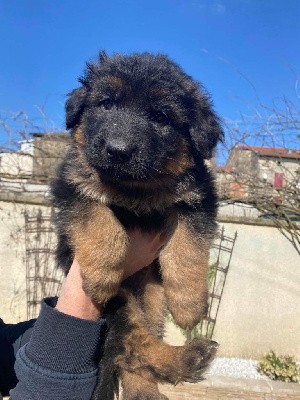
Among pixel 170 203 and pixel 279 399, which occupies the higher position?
pixel 170 203

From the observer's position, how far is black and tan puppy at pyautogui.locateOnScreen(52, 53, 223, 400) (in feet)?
6.26

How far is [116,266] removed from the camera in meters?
1.90

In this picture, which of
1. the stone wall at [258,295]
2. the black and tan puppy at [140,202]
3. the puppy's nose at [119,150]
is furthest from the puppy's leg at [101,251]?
the stone wall at [258,295]

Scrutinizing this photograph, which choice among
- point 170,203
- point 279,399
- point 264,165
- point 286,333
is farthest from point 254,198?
point 170,203

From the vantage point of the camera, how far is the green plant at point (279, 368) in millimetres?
5652

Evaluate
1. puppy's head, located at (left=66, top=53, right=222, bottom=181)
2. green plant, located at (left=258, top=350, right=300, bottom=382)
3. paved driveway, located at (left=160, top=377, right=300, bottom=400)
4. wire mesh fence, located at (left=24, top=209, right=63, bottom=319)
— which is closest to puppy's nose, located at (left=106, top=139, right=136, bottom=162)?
puppy's head, located at (left=66, top=53, right=222, bottom=181)

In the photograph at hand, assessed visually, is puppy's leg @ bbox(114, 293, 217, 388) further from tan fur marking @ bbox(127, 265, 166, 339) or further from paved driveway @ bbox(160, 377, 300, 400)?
paved driveway @ bbox(160, 377, 300, 400)

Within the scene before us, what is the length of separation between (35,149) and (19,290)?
2.22 metres

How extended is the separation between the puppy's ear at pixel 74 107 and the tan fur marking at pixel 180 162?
0.55 m

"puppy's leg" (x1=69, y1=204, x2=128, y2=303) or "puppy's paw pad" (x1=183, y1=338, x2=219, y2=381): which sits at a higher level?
"puppy's leg" (x1=69, y1=204, x2=128, y2=303)

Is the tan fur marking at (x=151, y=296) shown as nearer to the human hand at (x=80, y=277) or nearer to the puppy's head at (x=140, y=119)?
→ the human hand at (x=80, y=277)

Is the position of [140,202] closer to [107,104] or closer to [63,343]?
[107,104]

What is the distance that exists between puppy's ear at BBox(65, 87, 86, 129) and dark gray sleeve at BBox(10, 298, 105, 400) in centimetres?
102

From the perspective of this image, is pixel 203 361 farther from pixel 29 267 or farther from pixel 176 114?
pixel 29 267
